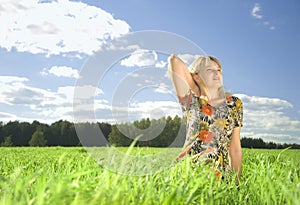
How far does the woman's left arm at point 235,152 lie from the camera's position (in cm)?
506

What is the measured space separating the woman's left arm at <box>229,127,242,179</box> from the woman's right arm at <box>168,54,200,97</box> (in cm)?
86

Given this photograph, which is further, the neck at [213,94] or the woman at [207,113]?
the neck at [213,94]

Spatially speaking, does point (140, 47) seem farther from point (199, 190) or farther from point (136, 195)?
point (136, 195)

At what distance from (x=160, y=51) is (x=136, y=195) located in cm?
213

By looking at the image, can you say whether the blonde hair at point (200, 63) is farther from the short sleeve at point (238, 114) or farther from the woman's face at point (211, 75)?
the short sleeve at point (238, 114)

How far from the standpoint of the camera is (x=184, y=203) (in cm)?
262

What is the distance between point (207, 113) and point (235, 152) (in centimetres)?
62

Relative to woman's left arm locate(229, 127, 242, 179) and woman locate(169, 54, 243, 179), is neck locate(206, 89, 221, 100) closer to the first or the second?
woman locate(169, 54, 243, 179)

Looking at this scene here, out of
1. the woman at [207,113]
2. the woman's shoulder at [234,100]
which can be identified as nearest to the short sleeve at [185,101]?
the woman at [207,113]

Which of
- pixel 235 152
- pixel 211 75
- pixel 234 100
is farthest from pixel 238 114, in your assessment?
pixel 211 75

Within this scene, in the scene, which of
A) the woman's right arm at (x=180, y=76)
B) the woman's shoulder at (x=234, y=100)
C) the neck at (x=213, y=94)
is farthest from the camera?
the woman's shoulder at (x=234, y=100)

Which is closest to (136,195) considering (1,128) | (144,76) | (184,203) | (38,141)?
(184,203)

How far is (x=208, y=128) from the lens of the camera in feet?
16.2

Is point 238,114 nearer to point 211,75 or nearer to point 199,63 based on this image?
point 211,75
